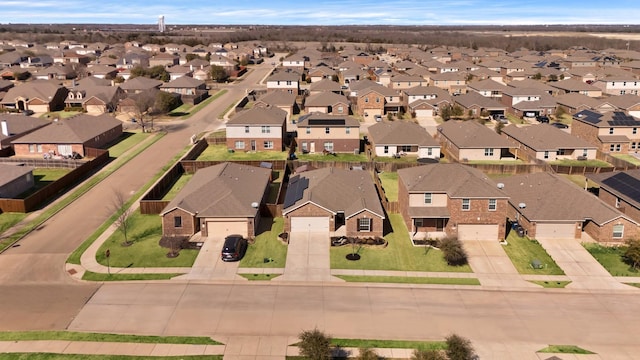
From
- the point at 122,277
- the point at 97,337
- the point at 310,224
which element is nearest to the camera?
the point at 97,337

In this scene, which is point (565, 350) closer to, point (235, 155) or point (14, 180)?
point (235, 155)

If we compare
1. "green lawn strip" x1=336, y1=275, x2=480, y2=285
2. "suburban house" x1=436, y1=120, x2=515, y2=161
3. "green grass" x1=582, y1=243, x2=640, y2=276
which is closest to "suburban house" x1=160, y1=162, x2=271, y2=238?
"green lawn strip" x1=336, y1=275, x2=480, y2=285

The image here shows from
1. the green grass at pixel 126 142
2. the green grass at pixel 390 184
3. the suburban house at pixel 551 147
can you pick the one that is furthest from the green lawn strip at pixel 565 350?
the green grass at pixel 126 142

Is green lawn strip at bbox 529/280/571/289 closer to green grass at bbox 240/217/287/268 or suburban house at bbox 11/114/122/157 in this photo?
green grass at bbox 240/217/287/268

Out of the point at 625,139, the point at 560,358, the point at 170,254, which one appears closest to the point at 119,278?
the point at 170,254

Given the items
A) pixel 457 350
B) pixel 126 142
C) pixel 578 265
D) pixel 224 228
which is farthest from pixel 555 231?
pixel 126 142

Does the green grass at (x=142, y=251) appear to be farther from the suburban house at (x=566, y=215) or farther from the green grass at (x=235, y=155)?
the suburban house at (x=566, y=215)

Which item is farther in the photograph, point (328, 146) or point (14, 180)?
point (328, 146)
